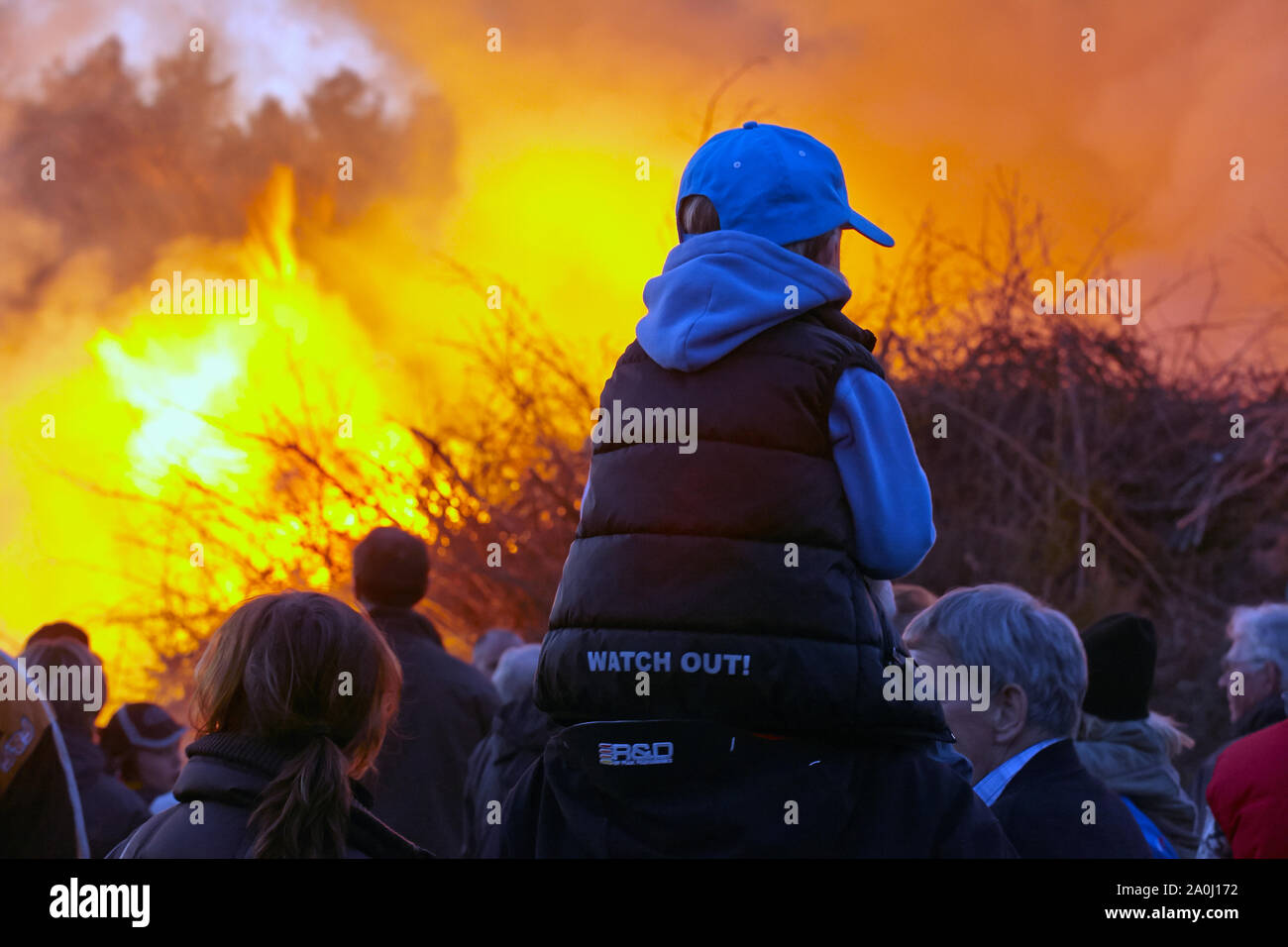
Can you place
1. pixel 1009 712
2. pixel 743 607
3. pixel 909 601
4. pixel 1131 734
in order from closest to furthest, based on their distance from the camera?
pixel 743 607, pixel 1009 712, pixel 1131 734, pixel 909 601

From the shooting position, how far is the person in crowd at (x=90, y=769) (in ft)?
13.4

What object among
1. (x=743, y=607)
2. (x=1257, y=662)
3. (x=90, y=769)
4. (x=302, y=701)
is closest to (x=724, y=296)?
(x=743, y=607)

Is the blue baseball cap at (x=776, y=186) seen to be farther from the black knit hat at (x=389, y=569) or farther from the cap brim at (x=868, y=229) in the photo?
the black knit hat at (x=389, y=569)

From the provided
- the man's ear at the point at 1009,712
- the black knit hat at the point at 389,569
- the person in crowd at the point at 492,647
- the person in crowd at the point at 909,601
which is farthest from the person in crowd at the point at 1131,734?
the person in crowd at the point at 492,647

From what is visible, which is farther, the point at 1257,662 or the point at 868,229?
the point at 1257,662

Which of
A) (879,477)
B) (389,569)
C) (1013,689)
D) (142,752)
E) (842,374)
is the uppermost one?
(842,374)

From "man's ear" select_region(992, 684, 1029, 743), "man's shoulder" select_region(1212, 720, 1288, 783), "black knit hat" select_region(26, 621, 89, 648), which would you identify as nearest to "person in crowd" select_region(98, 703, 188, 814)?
"black knit hat" select_region(26, 621, 89, 648)

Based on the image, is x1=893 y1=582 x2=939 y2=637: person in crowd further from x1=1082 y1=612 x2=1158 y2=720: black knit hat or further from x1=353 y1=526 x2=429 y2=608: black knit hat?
x1=353 y1=526 x2=429 y2=608: black knit hat

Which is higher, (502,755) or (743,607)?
(743,607)

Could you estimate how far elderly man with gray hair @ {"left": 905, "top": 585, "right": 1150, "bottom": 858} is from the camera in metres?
2.53

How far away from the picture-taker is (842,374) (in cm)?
195

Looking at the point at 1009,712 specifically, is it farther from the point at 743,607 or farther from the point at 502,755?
the point at 502,755

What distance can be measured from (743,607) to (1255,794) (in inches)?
50.6

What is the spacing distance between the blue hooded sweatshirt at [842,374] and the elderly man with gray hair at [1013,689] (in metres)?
0.75
